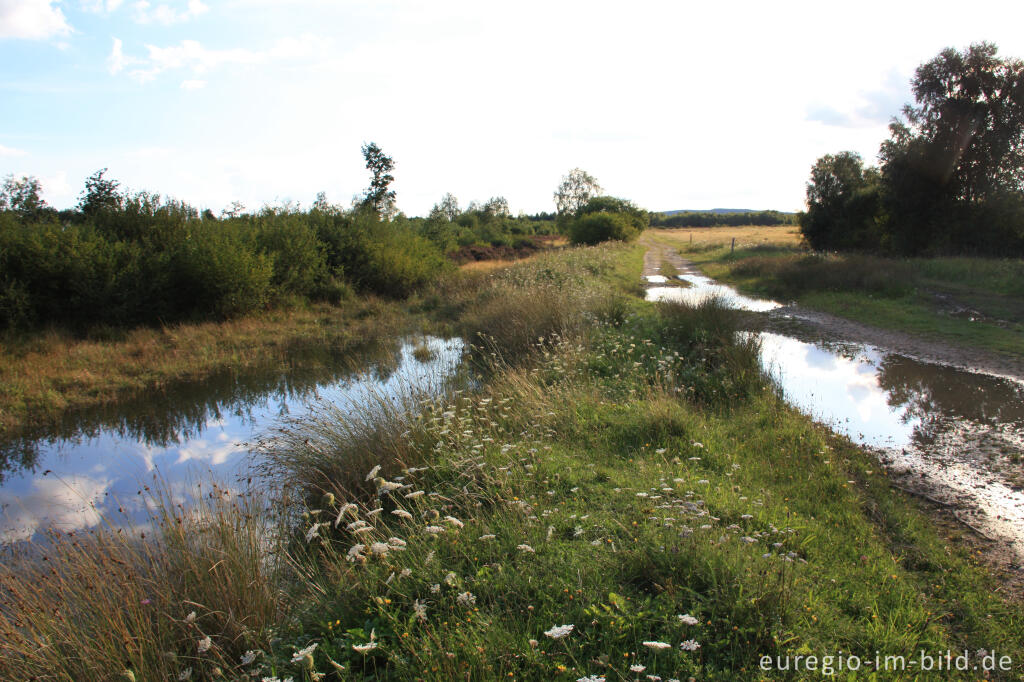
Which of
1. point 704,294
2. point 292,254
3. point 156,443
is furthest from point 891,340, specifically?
point 292,254

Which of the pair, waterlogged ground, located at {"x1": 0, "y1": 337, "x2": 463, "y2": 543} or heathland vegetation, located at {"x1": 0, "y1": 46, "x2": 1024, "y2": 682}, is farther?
waterlogged ground, located at {"x1": 0, "y1": 337, "x2": 463, "y2": 543}

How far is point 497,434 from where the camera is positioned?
5953mm

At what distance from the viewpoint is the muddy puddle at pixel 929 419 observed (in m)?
5.24

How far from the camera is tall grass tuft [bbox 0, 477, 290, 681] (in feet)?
9.62

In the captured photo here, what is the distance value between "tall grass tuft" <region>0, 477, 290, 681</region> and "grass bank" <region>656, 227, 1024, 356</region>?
13373mm

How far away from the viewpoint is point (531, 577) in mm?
3246

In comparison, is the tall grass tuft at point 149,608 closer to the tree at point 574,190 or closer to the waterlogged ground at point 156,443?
the waterlogged ground at point 156,443

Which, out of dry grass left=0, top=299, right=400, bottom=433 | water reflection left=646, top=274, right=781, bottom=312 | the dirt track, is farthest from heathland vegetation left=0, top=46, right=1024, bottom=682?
water reflection left=646, top=274, right=781, bottom=312

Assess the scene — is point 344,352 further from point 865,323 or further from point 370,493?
point 865,323

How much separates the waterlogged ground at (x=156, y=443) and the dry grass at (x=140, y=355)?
0.72 meters

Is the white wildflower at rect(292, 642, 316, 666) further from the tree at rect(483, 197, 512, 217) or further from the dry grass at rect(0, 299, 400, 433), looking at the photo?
the tree at rect(483, 197, 512, 217)

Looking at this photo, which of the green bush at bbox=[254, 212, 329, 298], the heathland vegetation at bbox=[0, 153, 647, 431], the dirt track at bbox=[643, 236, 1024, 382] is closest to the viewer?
the dirt track at bbox=[643, 236, 1024, 382]

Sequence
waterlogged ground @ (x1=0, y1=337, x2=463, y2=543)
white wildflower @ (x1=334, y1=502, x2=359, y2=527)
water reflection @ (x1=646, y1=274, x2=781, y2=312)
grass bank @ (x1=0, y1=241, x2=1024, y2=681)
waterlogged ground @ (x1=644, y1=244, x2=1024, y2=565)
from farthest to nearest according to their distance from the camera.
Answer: water reflection @ (x1=646, y1=274, x2=781, y2=312)
waterlogged ground @ (x1=0, y1=337, x2=463, y2=543)
waterlogged ground @ (x1=644, y1=244, x2=1024, y2=565)
white wildflower @ (x1=334, y1=502, x2=359, y2=527)
grass bank @ (x1=0, y1=241, x2=1024, y2=681)

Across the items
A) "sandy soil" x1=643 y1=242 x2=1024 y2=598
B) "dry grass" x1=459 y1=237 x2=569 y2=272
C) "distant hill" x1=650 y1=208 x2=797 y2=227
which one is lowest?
"sandy soil" x1=643 y1=242 x2=1024 y2=598
